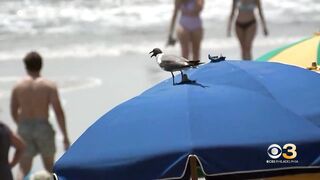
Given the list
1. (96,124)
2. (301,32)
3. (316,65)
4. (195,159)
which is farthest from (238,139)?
(301,32)

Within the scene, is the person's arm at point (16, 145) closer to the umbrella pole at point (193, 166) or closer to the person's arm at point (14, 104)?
the person's arm at point (14, 104)

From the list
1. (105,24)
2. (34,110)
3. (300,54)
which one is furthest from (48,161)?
(105,24)

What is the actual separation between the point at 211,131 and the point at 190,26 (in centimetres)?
718

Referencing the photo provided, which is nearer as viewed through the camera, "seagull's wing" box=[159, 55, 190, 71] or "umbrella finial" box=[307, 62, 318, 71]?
"seagull's wing" box=[159, 55, 190, 71]

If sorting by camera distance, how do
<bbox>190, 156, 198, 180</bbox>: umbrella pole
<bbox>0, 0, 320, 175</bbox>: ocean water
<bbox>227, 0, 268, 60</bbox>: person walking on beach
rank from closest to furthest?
1. <bbox>190, 156, 198, 180</bbox>: umbrella pole
2. <bbox>227, 0, 268, 60</bbox>: person walking on beach
3. <bbox>0, 0, 320, 175</bbox>: ocean water

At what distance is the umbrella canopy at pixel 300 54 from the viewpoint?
5.31 m

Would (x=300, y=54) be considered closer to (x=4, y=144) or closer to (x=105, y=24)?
(x=4, y=144)

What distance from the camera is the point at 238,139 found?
3521 mm

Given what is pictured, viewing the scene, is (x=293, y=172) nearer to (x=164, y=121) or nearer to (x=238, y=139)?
(x=238, y=139)

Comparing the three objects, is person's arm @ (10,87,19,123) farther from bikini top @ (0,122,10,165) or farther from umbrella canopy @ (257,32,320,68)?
umbrella canopy @ (257,32,320,68)

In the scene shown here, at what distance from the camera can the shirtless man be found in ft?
23.1

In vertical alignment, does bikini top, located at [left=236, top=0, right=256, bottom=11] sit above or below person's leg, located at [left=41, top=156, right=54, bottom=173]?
above

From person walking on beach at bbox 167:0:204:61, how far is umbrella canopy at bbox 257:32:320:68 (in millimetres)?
5000

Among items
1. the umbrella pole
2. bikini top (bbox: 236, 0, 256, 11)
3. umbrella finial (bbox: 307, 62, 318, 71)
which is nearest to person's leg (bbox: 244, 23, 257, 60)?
bikini top (bbox: 236, 0, 256, 11)
